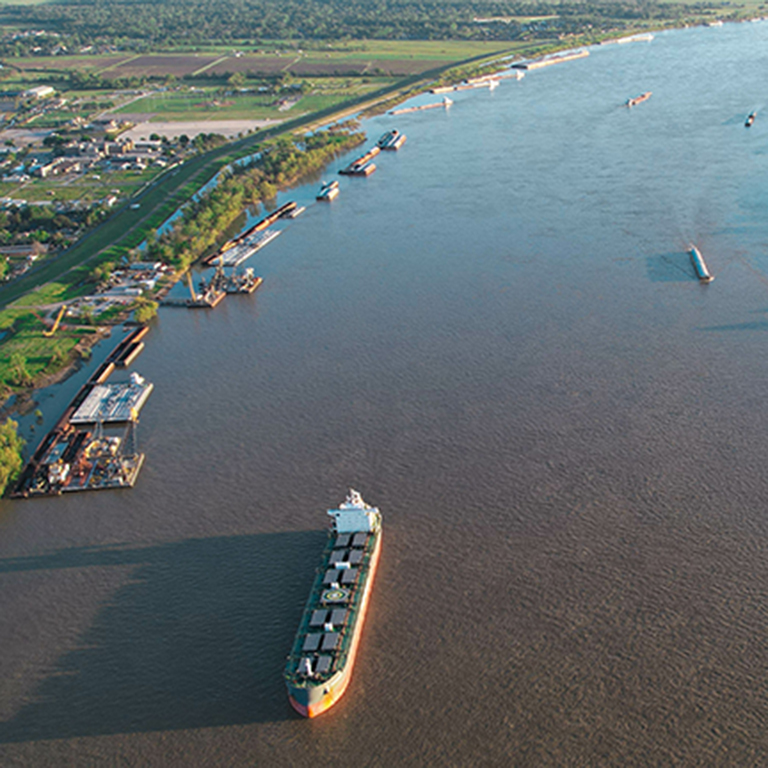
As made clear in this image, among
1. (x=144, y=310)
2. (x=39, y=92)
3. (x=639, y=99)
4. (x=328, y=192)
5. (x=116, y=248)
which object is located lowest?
(x=639, y=99)

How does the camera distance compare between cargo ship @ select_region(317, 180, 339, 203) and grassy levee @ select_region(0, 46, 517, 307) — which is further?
cargo ship @ select_region(317, 180, 339, 203)

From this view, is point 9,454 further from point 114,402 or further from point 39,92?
point 39,92

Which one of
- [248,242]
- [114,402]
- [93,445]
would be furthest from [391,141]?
[93,445]

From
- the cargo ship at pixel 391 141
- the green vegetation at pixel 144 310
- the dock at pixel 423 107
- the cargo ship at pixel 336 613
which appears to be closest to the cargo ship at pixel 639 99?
the dock at pixel 423 107

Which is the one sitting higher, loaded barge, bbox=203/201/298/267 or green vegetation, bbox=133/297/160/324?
green vegetation, bbox=133/297/160/324

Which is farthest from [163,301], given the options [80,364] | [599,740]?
[599,740]

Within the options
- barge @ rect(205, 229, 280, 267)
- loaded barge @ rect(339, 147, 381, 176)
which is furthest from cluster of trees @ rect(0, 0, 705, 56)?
barge @ rect(205, 229, 280, 267)

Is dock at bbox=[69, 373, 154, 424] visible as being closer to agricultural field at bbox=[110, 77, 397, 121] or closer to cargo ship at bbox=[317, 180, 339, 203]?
cargo ship at bbox=[317, 180, 339, 203]
